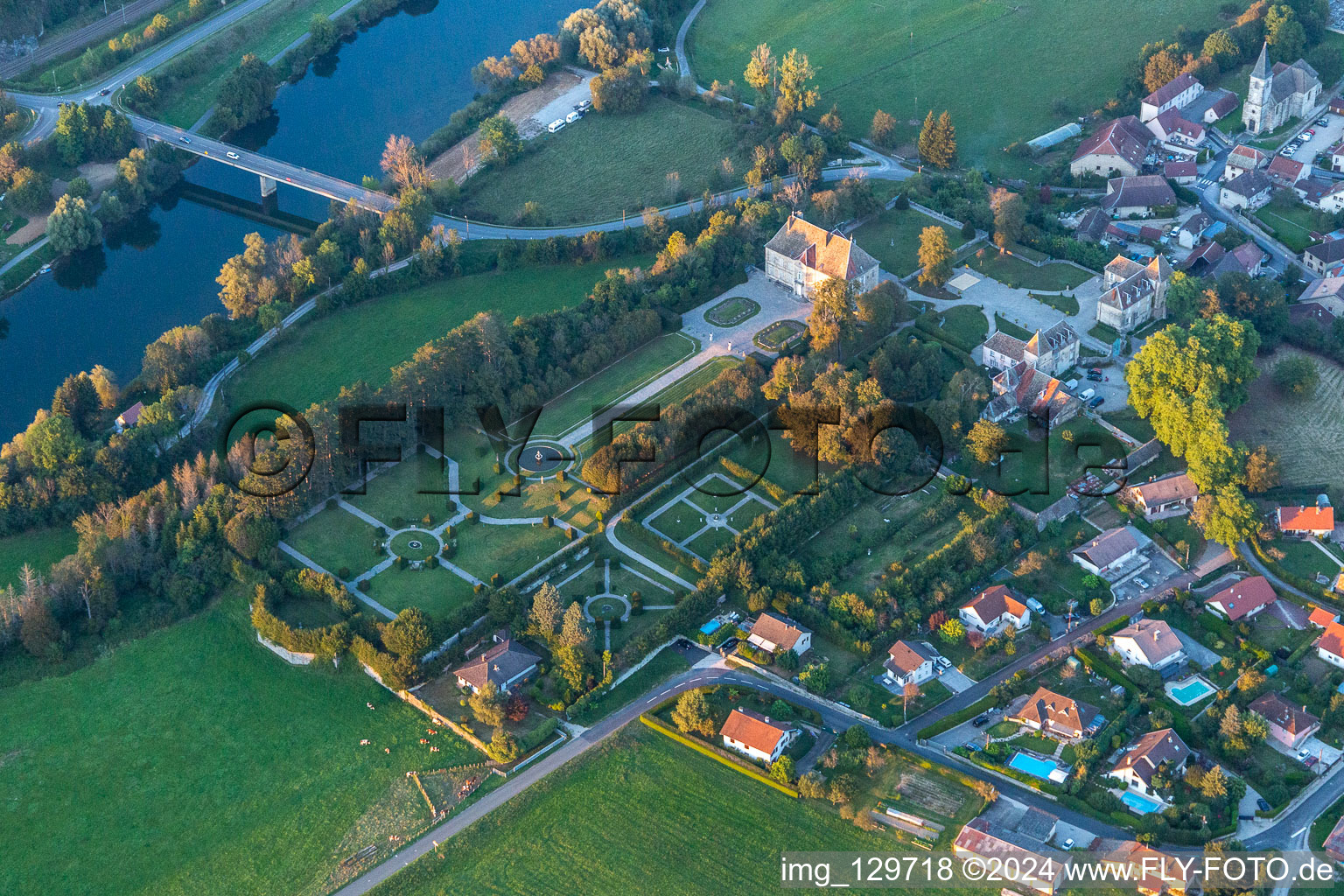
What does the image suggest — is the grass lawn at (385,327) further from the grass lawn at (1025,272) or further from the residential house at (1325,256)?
the residential house at (1325,256)

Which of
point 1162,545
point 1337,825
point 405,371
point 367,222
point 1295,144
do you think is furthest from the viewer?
point 1295,144

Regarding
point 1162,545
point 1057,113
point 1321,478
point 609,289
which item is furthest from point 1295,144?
point 609,289

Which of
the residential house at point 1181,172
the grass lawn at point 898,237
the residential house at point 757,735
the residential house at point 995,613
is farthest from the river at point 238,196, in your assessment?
the residential house at point 1181,172

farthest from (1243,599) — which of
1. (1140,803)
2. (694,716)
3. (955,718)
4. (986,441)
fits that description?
(694,716)

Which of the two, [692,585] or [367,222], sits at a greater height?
[367,222]

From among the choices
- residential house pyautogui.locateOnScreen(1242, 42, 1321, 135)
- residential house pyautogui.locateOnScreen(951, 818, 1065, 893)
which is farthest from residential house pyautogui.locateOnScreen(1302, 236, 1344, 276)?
residential house pyautogui.locateOnScreen(951, 818, 1065, 893)

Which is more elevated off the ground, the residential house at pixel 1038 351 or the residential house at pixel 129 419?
the residential house at pixel 129 419

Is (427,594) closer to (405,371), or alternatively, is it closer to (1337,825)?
(405,371)
